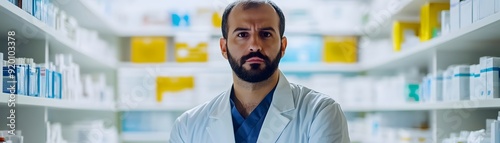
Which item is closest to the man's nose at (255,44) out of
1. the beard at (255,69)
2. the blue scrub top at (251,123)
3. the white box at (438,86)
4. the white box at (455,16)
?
the beard at (255,69)

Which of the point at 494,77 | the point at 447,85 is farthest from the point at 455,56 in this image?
the point at 494,77

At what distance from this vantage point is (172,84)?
486cm

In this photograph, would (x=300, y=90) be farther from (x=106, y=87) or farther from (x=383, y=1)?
(x=106, y=87)

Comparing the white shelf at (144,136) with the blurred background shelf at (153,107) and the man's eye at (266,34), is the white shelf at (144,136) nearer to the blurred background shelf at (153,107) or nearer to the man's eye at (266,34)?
the blurred background shelf at (153,107)

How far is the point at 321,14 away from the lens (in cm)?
495

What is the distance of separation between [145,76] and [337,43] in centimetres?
157

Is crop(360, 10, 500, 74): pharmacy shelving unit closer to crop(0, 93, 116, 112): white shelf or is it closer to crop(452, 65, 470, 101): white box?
crop(452, 65, 470, 101): white box

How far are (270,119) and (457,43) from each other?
1.21 meters

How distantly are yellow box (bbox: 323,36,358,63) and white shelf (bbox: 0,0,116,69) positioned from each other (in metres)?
1.99

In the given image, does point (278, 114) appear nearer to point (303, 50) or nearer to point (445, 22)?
point (445, 22)

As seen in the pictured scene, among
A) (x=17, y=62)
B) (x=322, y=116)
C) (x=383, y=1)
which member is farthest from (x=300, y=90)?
(x=383, y=1)

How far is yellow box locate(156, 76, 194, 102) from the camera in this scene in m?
4.84

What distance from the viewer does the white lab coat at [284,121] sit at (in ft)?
6.68

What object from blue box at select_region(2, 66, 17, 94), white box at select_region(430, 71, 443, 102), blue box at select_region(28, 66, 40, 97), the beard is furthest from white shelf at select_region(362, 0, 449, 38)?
blue box at select_region(2, 66, 17, 94)
